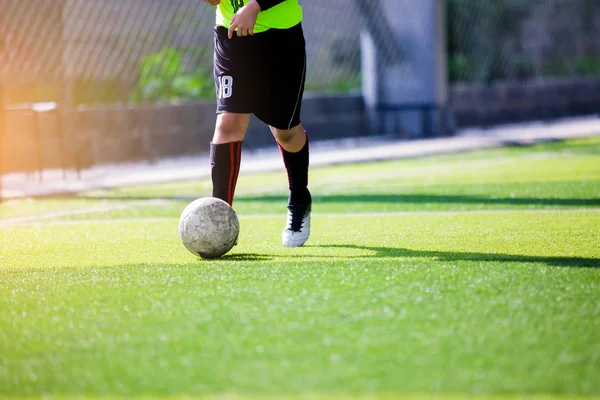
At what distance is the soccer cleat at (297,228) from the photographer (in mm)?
5531

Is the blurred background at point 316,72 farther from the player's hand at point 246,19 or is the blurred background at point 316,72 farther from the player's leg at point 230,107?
the player's hand at point 246,19

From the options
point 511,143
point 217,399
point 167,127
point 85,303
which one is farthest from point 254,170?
point 217,399

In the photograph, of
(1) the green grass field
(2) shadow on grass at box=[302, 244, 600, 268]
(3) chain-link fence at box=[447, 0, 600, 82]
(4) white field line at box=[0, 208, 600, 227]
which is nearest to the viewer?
(1) the green grass field

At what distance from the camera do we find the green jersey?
548 cm

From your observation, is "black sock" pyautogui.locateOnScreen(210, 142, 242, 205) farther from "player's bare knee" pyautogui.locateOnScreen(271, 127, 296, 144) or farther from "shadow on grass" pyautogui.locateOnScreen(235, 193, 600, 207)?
"shadow on grass" pyautogui.locateOnScreen(235, 193, 600, 207)

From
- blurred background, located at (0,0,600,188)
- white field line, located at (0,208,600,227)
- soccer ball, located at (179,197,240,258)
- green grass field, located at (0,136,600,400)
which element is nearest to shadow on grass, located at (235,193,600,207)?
green grass field, located at (0,136,600,400)

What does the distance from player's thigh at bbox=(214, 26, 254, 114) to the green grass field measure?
2.66ft

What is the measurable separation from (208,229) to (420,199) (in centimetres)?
325

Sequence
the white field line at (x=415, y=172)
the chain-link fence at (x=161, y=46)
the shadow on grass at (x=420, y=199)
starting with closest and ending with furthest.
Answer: the shadow on grass at (x=420, y=199), the white field line at (x=415, y=172), the chain-link fence at (x=161, y=46)

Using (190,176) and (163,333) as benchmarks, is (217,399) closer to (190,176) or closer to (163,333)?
(163,333)

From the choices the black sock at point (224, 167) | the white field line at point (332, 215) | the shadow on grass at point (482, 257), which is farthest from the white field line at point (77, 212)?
the shadow on grass at point (482, 257)

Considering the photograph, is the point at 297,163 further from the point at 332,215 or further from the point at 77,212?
the point at 77,212

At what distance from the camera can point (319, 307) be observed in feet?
12.5

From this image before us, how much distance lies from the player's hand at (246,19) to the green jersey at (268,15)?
0.24 meters
